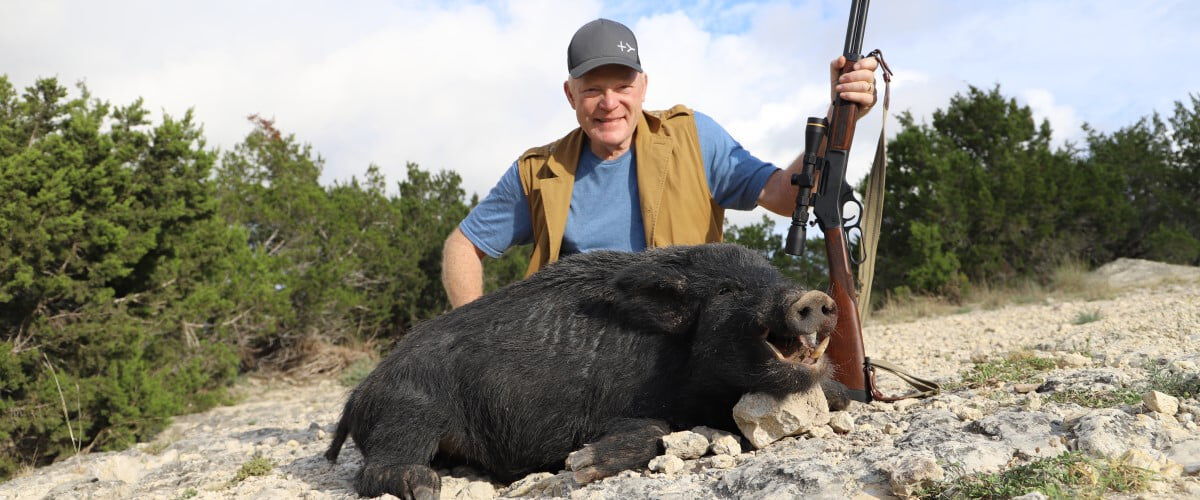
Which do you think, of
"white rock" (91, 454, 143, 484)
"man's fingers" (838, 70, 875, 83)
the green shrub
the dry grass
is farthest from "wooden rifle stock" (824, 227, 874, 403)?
the dry grass

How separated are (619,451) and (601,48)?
228 cm

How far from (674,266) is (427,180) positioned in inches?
547

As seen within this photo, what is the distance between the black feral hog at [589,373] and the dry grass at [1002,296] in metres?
9.90

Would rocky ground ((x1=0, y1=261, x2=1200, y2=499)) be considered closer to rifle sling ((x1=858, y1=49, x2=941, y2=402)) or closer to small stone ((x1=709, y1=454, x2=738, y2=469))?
small stone ((x1=709, y1=454, x2=738, y2=469))

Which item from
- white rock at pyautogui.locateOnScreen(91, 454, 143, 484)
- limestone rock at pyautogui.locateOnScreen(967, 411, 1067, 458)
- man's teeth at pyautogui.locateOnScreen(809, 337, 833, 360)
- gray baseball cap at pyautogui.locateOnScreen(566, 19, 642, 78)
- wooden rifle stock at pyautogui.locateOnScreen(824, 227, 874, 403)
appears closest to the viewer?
limestone rock at pyautogui.locateOnScreen(967, 411, 1067, 458)

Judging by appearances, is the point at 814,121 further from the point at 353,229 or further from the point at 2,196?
the point at 353,229

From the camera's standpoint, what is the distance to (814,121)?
4133 mm

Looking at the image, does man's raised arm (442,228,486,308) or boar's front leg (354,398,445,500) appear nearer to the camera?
boar's front leg (354,398,445,500)

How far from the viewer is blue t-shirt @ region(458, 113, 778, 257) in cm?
472

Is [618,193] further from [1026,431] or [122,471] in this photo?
[122,471]

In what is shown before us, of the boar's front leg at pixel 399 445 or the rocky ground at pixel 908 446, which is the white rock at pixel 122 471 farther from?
the boar's front leg at pixel 399 445

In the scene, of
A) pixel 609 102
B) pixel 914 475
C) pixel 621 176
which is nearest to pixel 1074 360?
pixel 914 475

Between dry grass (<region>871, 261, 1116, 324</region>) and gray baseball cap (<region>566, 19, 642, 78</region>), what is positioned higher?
gray baseball cap (<region>566, 19, 642, 78</region>)

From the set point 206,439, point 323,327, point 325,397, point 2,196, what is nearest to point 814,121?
point 206,439
